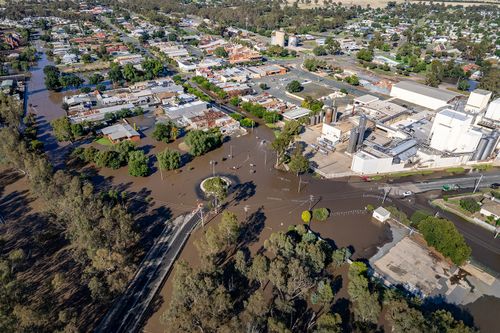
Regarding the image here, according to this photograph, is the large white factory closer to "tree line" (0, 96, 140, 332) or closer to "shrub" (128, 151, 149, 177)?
"shrub" (128, 151, 149, 177)

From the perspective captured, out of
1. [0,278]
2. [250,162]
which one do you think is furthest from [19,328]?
[250,162]

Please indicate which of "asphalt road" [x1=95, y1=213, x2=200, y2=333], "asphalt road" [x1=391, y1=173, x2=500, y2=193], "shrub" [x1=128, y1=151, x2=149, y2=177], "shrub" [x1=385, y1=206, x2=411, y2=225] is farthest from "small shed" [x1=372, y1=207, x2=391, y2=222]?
"shrub" [x1=128, y1=151, x2=149, y2=177]

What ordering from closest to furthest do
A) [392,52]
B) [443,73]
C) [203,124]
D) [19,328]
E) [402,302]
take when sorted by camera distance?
[19,328] → [402,302] → [203,124] → [443,73] → [392,52]

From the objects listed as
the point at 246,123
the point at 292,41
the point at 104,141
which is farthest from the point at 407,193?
the point at 292,41

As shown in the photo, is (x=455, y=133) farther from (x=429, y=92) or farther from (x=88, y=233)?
(x=88, y=233)

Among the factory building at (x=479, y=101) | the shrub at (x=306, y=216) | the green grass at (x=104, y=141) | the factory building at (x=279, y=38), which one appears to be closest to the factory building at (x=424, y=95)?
the factory building at (x=479, y=101)

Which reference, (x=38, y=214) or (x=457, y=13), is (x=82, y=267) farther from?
(x=457, y=13)
